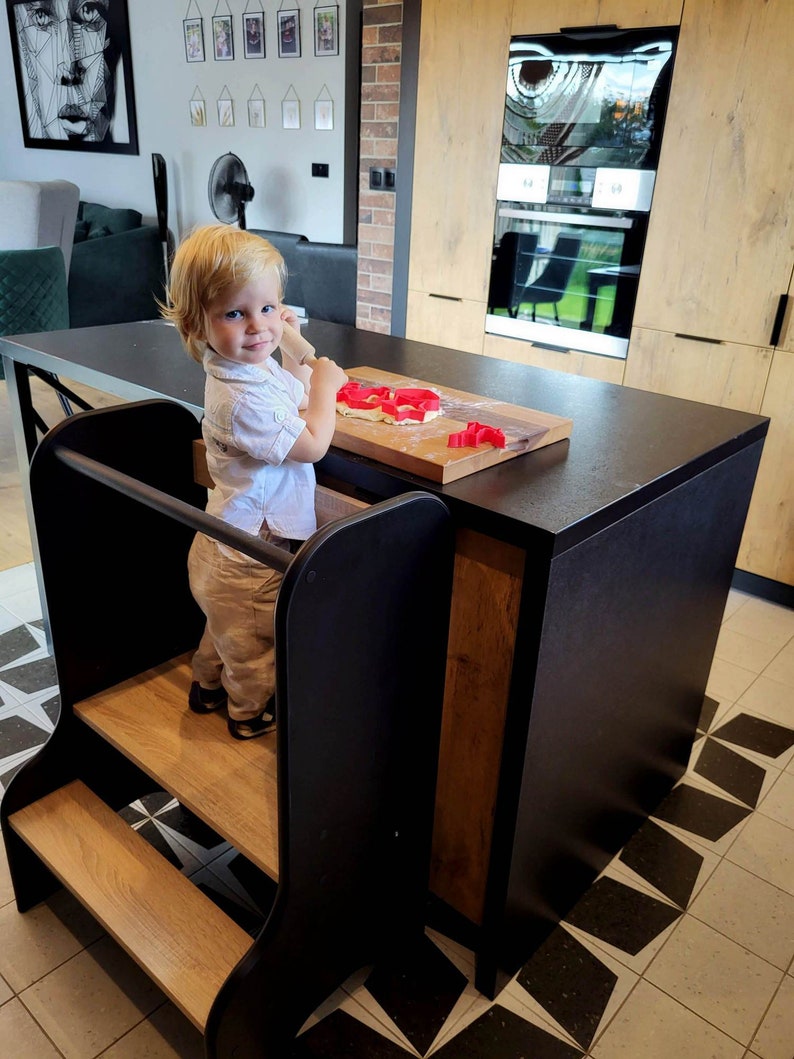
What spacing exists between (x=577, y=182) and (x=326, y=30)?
2.69 metres

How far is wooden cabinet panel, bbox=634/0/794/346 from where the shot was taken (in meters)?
2.34

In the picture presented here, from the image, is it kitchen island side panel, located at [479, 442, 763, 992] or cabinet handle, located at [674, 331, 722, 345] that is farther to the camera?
cabinet handle, located at [674, 331, 722, 345]

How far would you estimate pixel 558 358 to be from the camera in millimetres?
3068

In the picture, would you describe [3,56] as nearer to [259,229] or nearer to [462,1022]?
[259,229]

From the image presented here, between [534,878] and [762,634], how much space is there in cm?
156

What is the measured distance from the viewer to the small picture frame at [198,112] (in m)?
5.64

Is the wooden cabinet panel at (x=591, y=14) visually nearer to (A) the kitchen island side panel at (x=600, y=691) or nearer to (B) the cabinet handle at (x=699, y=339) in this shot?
(B) the cabinet handle at (x=699, y=339)

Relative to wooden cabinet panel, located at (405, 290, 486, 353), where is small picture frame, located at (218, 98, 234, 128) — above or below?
above

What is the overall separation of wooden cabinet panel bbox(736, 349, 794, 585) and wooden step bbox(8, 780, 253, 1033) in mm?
2125

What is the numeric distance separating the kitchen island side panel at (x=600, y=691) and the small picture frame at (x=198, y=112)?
5.35 m

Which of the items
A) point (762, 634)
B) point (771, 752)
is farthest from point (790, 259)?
point (771, 752)

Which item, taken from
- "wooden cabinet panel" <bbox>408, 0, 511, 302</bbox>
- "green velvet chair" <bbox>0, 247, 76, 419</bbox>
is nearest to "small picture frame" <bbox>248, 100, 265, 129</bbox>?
"green velvet chair" <bbox>0, 247, 76, 419</bbox>

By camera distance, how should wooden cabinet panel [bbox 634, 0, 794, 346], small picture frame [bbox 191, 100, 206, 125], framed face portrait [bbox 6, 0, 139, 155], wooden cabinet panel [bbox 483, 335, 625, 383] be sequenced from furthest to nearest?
framed face portrait [bbox 6, 0, 139, 155]
small picture frame [bbox 191, 100, 206, 125]
wooden cabinet panel [bbox 483, 335, 625, 383]
wooden cabinet panel [bbox 634, 0, 794, 346]

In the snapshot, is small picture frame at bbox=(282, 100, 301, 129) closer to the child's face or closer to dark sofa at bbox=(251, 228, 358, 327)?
dark sofa at bbox=(251, 228, 358, 327)
